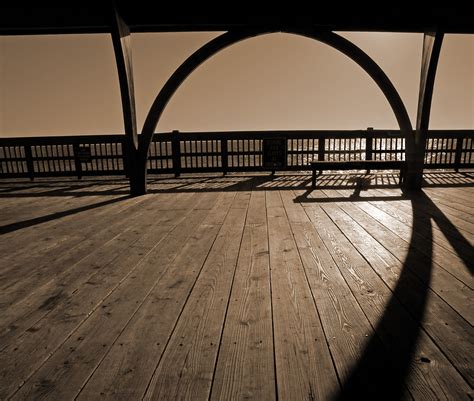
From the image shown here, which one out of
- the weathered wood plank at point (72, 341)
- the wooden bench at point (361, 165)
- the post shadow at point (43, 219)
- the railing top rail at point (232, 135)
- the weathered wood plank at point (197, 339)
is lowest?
the post shadow at point (43, 219)

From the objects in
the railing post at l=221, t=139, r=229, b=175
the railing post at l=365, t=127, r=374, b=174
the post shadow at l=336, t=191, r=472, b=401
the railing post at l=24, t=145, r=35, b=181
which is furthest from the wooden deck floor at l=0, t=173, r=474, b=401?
the railing post at l=24, t=145, r=35, b=181

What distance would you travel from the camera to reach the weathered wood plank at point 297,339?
147 centimetres

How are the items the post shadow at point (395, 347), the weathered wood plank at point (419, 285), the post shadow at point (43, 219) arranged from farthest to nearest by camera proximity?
the post shadow at point (43, 219) < the weathered wood plank at point (419, 285) < the post shadow at point (395, 347)

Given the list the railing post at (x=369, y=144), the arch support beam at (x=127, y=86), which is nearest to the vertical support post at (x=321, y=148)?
the railing post at (x=369, y=144)

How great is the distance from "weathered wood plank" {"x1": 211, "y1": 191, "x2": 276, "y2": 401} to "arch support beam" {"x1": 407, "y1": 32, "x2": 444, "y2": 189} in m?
5.79

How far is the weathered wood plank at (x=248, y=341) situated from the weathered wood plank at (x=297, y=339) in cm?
6

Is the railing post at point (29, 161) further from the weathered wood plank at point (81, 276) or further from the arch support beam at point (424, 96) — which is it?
the arch support beam at point (424, 96)

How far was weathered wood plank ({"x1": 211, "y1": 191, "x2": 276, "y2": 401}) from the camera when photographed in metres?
1.47

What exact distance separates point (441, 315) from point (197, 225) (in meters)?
3.23

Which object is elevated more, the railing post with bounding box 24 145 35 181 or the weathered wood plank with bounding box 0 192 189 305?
the railing post with bounding box 24 145 35 181

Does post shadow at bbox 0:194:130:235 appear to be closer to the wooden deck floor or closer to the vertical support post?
the wooden deck floor

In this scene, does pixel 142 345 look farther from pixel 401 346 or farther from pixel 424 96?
pixel 424 96

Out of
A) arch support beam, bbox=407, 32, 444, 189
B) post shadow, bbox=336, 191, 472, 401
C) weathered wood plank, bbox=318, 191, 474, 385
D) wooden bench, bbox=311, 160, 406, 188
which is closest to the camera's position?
post shadow, bbox=336, 191, 472, 401

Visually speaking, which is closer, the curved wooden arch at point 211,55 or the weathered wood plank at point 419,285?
the weathered wood plank at point 419,285
